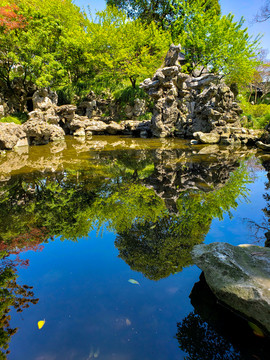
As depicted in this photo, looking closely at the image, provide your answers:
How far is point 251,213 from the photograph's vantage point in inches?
153

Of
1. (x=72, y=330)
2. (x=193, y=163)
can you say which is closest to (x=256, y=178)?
(x=193, y=163)

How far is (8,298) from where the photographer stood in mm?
2121

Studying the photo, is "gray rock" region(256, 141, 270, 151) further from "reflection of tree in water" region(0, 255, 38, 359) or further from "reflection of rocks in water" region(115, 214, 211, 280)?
"reflection of tree in water" region(0, 255, 38, 359)

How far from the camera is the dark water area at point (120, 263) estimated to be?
5.57 ft

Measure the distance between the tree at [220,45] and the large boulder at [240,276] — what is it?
21.9m

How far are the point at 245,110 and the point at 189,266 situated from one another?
20.0 meters

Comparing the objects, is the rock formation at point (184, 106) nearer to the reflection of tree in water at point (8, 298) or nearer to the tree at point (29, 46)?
the tree at point (29, 46)

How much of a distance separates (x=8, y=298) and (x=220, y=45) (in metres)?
23.9

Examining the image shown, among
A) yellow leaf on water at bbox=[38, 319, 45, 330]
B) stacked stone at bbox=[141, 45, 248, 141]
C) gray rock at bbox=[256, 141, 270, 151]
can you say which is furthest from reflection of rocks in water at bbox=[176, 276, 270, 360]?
stacked stone at bbox=[141, 45, 248, 141]

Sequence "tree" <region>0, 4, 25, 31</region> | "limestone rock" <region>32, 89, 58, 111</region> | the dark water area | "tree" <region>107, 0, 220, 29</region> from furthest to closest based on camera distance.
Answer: "tree" <region>107, 0, 220, 29</region> < "limestone rock" <region>32, 89, 58, 111</region> < "tree" <region>0, 4, 25, 31</region> < the dark water area

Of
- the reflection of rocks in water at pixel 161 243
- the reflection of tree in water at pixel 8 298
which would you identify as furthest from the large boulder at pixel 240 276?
the reflection of tree in water at pixel 8 298

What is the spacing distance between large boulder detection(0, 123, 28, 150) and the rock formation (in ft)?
27.8

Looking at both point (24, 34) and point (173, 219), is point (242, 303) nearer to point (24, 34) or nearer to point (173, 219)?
point (173, 219)

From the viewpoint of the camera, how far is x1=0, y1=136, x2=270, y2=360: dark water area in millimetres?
1698
